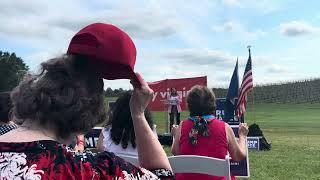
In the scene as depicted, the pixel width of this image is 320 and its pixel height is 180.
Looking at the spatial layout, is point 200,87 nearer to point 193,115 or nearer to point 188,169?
point 193,115

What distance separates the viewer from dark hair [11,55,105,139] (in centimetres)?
163

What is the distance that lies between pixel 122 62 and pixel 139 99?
342mm

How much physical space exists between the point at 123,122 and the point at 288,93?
61.7m

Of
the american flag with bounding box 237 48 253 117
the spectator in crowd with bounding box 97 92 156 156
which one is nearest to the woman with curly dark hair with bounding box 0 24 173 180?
the spectator in crowd with bounding box 97 92 156 156

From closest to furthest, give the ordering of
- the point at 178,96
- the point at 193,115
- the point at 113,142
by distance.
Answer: the point at 113,142, the point at 193,115, the point at 178,96

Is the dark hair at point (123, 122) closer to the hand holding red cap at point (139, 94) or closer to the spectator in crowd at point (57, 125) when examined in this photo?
the hand holding red cap at point (139, 94)

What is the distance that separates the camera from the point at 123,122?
4801 mm

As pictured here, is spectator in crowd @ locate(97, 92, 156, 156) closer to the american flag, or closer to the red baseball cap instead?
the red baseball cap

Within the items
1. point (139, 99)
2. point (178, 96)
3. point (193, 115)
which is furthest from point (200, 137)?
point (178, 96)

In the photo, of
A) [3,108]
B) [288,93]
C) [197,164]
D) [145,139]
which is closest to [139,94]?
[145,139]

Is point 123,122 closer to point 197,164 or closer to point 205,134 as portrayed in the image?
point 205,134

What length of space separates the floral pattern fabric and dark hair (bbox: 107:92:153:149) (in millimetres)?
3081

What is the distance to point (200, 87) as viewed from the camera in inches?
205

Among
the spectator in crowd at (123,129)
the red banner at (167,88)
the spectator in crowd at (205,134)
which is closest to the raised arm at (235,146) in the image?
the spectator in crowd at (205,134)
